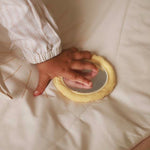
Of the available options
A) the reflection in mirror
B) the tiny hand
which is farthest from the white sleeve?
the reflection in mirror

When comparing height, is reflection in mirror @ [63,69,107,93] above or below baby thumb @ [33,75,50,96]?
above

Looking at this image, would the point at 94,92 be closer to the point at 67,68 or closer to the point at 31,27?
the point at 67,68

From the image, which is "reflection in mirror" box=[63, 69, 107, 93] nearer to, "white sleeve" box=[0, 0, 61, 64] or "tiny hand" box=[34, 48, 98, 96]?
"tiny hand" box=[34, 48, 98, 96]

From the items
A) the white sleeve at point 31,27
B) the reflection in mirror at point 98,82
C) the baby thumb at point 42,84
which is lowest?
the baby thumb at point 42,84

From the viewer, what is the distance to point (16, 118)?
556 millimetres

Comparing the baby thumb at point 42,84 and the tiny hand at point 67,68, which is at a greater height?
the tiny hand at point 67,68

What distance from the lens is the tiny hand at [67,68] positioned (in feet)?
2.07

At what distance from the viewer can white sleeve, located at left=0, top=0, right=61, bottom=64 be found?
0.51 meters

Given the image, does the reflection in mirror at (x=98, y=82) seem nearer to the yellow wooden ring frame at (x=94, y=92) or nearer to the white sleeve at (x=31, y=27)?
the yellow wooden ring frame at (x=94, y=92)

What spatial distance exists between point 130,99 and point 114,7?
0.36m

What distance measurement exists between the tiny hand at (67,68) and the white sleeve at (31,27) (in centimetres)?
4

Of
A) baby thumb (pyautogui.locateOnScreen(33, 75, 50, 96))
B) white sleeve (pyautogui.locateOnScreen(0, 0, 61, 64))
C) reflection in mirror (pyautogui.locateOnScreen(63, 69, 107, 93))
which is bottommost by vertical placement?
baby thumb (pyautogui.locateOnScreen(33, 75, 50, 96))

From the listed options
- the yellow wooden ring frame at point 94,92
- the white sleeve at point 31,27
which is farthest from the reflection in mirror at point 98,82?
the white sleeve at point 31,27

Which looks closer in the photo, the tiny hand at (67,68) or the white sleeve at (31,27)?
the white sleeve at (31,27)
